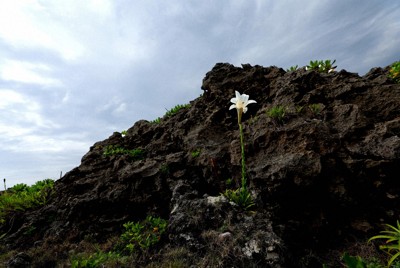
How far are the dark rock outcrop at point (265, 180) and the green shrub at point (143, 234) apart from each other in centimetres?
33

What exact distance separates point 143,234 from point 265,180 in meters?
3.27

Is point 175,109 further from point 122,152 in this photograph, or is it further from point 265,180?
point 265,180

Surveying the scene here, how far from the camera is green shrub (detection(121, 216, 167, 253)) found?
5594mm

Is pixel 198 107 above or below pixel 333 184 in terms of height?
above

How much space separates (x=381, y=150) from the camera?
5.22m

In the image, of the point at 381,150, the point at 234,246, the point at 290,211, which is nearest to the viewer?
the point at 234,246

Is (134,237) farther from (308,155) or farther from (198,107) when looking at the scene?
(198,107)

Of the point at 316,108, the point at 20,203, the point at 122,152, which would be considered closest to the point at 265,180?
the point at 316,108


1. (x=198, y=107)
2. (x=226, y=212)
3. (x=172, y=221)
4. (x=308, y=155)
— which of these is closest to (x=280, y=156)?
(x=308, y=155)

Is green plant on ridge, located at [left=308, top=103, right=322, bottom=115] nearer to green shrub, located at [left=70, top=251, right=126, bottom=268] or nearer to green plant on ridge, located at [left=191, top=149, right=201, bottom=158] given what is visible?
green plant on ridge, located at [left=191, top=149, right=201, bottom=158]

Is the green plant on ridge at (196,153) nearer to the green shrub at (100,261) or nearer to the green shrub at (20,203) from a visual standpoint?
the green shrub at (100,261)

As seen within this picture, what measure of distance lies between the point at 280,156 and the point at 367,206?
208 cm

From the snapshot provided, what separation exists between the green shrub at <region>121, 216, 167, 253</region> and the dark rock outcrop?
33 cm

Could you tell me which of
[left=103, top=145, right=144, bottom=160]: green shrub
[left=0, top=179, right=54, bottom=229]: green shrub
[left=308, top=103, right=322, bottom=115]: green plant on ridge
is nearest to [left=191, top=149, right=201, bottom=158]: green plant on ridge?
[left=103, top=145, right=144, bottom=160]: green shrub
